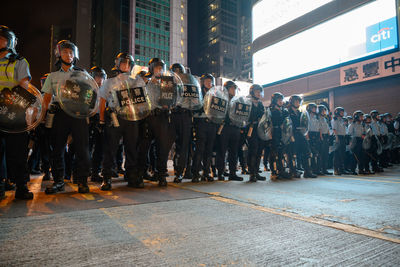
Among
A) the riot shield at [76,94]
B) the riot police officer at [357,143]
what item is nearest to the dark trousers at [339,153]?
the riot police officer at [357,143]

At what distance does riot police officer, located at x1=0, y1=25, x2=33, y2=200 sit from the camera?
3.38 m

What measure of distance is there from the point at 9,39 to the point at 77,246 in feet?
10.7

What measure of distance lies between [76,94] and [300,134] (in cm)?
566

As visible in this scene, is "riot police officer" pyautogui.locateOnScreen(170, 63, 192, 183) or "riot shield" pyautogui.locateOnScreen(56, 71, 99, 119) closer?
"riot shield" pyautogui.locateOnScreen(56, 71, 99, 119)

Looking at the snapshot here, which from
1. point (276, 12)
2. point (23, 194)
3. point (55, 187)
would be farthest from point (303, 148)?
point (276, 12)

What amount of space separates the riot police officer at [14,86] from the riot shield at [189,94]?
251 cm

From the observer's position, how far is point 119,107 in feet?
13.9

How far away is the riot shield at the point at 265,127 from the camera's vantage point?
244 inches

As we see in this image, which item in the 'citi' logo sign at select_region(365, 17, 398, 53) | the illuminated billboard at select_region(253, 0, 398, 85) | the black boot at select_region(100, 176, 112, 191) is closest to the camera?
the black boot at select_region(100, 176, 112, 191)

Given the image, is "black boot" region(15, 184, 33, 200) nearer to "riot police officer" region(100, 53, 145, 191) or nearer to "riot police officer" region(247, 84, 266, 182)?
"riot police officer" region(100, 53, 145, 191)

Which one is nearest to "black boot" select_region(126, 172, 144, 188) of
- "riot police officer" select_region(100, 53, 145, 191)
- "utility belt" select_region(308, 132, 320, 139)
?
"riot police officer" select_region(100, 53, 145, 191)

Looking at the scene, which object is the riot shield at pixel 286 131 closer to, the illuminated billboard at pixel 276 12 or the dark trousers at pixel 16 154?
the dark trousers at pixel 16 154

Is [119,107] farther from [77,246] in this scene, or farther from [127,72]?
[77,246]

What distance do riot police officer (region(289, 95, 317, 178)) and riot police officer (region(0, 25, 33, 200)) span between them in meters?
6.06
